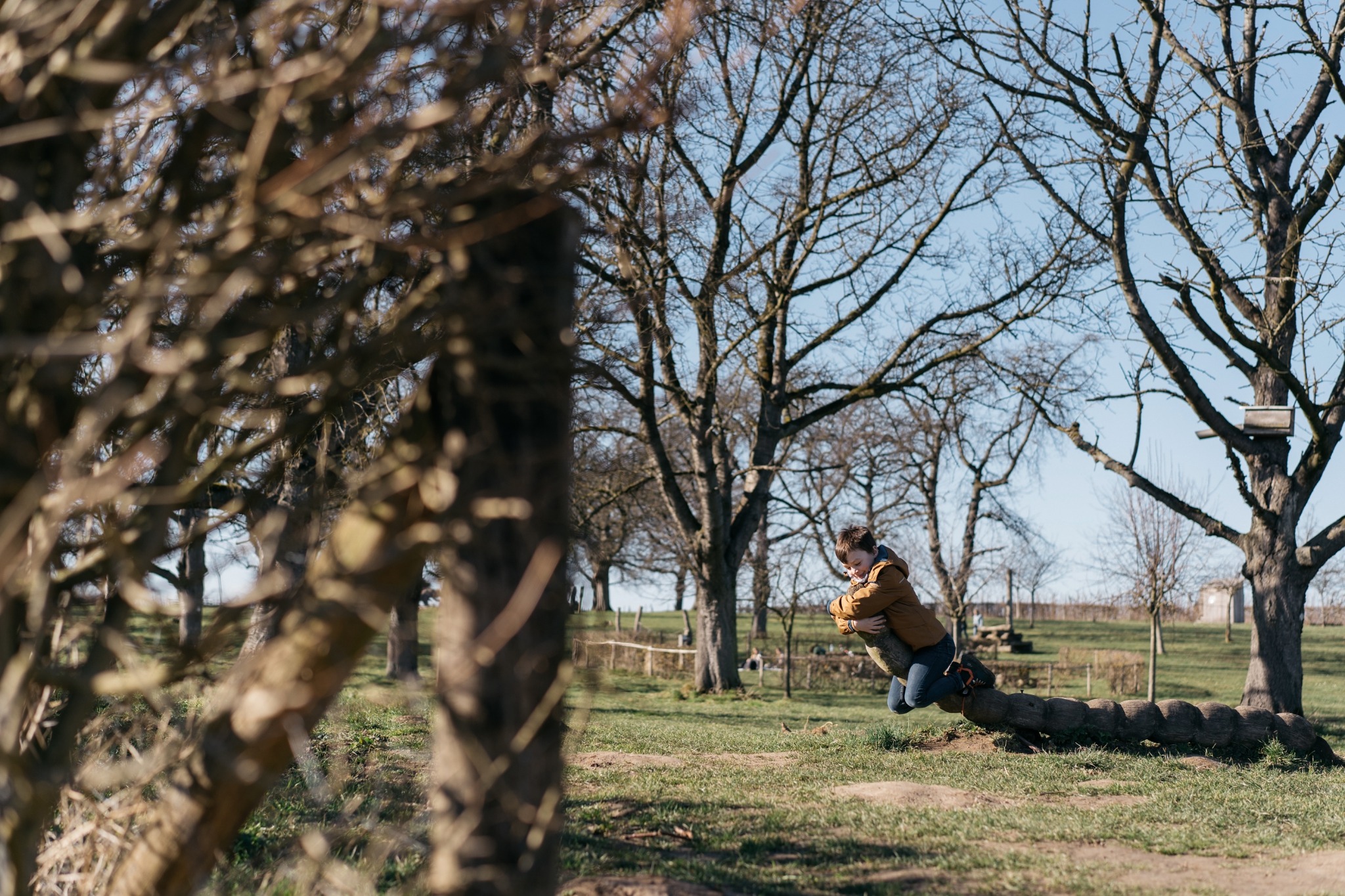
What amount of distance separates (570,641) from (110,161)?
1.72 meters

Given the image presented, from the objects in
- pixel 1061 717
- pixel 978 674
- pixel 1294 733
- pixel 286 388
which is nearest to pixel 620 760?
pixel 978 674

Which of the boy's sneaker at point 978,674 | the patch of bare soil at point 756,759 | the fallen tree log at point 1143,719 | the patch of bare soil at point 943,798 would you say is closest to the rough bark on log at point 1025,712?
the fallen tree log at point 1143,719

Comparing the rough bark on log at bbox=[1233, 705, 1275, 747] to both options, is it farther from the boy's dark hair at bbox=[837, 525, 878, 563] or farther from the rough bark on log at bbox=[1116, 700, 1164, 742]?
the boy's dark hair at bbox=[837, 525, 878, 563]

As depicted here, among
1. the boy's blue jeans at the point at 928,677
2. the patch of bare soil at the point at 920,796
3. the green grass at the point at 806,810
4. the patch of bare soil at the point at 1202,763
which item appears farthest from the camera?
the patch of bare soil at the point at 1202,763

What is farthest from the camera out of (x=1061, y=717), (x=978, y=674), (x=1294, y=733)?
(x=1294, y=733)

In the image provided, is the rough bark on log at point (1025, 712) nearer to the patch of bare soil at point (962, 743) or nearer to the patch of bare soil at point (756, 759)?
the patch of bare soil at point (962, 743)

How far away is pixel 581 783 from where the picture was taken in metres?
8.28

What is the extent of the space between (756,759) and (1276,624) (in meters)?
8.15

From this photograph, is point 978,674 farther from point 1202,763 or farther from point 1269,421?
point 1269,421

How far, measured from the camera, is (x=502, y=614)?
2408 millimetres

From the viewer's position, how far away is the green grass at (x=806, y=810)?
5250 millimetres

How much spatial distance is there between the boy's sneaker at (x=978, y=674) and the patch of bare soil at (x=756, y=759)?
1.83 metres

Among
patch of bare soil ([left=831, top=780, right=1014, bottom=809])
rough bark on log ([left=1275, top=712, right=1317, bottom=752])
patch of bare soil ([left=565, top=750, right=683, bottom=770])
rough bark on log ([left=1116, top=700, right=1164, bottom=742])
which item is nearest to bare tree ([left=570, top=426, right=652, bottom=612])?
patch of bare soil ([left=565, top=750, right=683, bottom=770])

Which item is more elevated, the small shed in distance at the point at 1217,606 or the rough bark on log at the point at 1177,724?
the rough bark on log at the point at 1177,724
